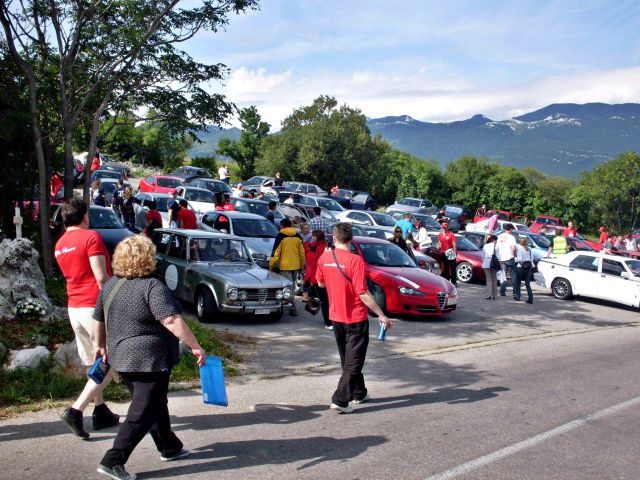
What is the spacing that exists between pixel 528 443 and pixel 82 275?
14.4 ft

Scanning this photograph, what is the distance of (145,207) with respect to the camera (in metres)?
21.6

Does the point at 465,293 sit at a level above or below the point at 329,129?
below

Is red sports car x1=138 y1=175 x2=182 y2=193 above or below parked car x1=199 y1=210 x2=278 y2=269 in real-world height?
above

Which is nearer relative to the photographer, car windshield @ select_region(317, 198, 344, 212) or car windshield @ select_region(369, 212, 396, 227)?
car windshield @ select_region(369, 212, 396, 227)

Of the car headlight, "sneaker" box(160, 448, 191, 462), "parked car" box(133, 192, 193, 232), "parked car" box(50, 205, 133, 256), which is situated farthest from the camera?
"parked car" box(133, 192, 193, 232)

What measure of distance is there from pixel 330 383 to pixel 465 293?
995cm

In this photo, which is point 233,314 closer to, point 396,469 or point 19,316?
point 19,316

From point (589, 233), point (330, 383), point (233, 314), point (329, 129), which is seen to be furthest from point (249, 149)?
point (330, 383)

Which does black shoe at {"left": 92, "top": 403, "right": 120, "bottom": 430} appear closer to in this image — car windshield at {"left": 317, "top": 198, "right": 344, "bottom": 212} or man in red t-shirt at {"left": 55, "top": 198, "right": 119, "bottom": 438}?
man in red t-shirt at {"left": 55, "top": 198, "right": 119, "bottom": 438}

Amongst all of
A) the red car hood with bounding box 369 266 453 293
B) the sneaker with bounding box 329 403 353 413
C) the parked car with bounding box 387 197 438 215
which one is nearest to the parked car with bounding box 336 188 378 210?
the parked car with bounding box 387 197 438 215

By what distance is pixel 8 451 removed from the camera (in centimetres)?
520

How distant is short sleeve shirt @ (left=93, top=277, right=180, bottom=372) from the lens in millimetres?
4602

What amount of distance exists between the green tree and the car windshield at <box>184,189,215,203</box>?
31390 millimetres

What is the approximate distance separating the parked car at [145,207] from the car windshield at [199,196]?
8.03 feet
